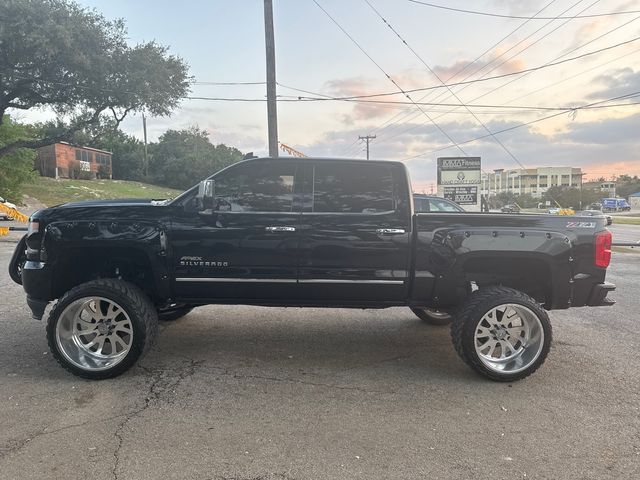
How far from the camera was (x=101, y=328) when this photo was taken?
4391 mm

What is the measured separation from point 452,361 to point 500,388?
0.70m

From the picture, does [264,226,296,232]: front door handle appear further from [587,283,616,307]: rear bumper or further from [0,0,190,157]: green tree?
[0,0,190,157]: green tree

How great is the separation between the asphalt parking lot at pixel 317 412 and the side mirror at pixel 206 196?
1492 mm

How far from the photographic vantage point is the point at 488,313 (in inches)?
170

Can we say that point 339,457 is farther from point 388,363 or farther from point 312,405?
point 388,363

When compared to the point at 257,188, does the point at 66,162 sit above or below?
above

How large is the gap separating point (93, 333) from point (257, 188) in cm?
199

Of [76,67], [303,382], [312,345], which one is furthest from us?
[76,67]

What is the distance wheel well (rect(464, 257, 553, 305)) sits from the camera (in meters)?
4.53

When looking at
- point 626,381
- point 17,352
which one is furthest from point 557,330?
point 17,352

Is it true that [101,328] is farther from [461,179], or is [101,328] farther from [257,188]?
[461,179]

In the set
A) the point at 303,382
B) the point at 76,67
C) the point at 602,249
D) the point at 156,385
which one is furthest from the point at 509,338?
the point at 76,67

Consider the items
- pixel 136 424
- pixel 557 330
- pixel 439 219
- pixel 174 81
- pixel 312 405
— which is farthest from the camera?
pixel 174 81

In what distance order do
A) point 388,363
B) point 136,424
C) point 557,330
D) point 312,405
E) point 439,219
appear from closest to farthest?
1. point 136,424
2. point 312,405
3. point 439,219
4. point 388,363
5. point 557,330
